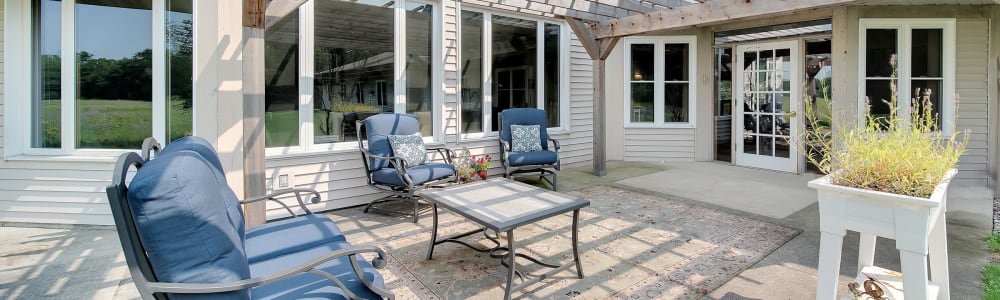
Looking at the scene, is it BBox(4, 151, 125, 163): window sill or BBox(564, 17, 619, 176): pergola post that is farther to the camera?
BBox(564, 17, 619, 176): pergola post

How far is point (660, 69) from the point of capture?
7629 millimetres

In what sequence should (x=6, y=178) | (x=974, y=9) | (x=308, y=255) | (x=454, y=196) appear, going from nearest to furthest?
(x=308, y=255)
(x=454, y=196)
(x=6, y=178)
(x=974, y=9)

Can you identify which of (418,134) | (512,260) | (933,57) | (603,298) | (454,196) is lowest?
(603,298)

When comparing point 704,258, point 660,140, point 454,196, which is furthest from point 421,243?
point 660,140

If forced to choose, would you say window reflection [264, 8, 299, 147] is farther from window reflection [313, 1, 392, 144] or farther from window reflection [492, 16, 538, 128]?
window reflection [492, 16, 538, 128]

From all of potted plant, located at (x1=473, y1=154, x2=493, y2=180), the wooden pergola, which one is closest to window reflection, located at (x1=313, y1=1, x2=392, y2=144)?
the wooden pergola

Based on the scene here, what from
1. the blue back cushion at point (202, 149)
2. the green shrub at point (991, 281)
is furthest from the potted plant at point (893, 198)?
the blue back cushion at point (202, 149)

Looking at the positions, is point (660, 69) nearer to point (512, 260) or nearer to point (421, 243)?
point (421, 243)

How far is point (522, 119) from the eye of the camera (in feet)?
19.3

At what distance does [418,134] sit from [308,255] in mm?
2865

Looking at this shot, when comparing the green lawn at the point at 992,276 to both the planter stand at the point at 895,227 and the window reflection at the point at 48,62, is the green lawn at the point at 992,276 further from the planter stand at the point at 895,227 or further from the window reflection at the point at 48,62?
the window reflection at the point at 48,62

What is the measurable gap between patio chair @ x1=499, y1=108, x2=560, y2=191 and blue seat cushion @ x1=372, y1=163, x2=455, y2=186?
1.13m

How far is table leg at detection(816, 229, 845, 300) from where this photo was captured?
76.6 inches

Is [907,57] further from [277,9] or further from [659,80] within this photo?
[277,9]
